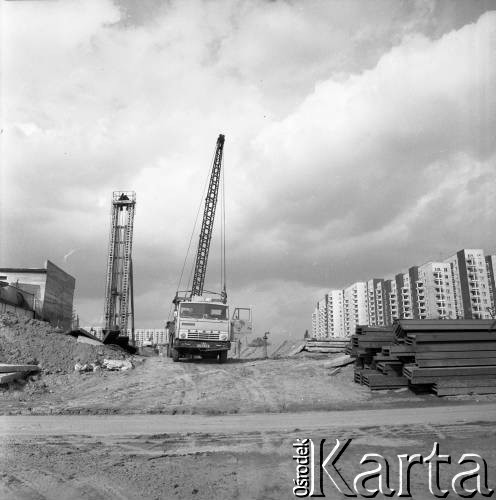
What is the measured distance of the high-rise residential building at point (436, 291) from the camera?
94.8m

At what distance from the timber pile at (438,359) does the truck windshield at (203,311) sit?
829cm

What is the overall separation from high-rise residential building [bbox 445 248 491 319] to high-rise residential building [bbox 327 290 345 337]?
47.7 m

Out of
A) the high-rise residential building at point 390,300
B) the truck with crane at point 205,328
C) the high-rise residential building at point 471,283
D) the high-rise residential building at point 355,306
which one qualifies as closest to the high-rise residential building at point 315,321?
the high-rise residential building at point 355,306

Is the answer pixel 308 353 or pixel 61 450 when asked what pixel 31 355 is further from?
pixel 308 353

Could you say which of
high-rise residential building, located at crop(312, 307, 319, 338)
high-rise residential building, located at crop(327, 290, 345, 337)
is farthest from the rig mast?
high-rise residential building, located at crop(312, 307, 319, 338)

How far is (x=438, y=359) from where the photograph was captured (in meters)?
14.5

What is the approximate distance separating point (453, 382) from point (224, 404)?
757 centimetres

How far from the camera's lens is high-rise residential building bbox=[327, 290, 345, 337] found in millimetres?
138625

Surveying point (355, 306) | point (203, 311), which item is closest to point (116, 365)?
point (203, 311)

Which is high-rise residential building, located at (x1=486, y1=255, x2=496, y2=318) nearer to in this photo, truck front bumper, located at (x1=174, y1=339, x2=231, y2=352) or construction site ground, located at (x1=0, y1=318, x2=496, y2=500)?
truck front bumper, located at (x1=174, y1=339, x2=231, y2=352)

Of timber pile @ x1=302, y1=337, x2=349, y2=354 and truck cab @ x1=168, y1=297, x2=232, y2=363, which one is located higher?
truck cab @ x1=168, y1=297, x2=232, y2=363

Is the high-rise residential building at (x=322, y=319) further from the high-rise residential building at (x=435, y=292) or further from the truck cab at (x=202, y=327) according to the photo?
the truck cab at (x=202, y=327)

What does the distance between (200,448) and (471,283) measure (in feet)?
316

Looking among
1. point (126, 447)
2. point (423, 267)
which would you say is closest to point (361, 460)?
point (126, 447)
